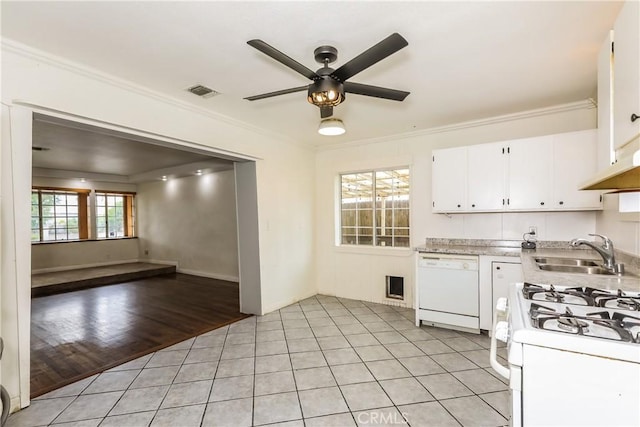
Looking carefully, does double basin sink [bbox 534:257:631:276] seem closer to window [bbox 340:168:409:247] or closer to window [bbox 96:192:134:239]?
window [bbox 340:168:409:247]

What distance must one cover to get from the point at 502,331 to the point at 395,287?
10.9 feet

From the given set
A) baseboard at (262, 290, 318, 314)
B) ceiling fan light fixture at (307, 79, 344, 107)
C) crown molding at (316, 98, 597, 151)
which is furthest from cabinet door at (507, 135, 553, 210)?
baseboard at (262, 290, 318, 314)

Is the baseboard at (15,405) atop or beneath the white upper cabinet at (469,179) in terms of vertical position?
beneath

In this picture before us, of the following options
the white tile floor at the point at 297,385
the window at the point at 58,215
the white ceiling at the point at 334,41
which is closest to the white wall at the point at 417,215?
the white ceiling at the point at 334,41

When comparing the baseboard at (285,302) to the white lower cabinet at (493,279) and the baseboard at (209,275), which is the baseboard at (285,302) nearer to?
the baseboard at (209,275)

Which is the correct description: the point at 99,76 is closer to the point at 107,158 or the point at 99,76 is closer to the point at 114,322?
the point at 114,322

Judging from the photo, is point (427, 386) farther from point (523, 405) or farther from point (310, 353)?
point (523, 405)

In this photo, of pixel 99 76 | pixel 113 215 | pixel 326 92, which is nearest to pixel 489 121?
pixel 326 92

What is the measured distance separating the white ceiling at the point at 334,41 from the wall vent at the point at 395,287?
2524 mm

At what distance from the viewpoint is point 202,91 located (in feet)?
9.55

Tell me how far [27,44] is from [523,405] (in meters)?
3.41

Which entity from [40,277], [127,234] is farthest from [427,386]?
[127,234]

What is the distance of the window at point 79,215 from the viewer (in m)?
7.34

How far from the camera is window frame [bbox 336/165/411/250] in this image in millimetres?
4496
